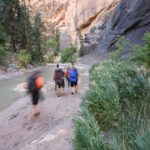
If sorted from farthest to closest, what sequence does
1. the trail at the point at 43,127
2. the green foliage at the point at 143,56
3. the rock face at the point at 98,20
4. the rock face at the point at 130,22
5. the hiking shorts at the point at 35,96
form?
the rock face at the point at 98,20, the rock face at the point at 130,22, the green foliage at the point at 143,56, the hiking shorts at the point at 35,96, the trail at the point at 43,127

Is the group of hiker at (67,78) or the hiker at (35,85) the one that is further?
the group of hiker at (67,78)

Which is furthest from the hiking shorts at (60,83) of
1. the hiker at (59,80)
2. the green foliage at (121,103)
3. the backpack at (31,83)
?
the green foliage at (121,103)

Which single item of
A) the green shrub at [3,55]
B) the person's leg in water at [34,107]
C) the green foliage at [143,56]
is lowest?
the green shrub at [3,55]

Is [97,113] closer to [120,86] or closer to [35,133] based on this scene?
[120,86]

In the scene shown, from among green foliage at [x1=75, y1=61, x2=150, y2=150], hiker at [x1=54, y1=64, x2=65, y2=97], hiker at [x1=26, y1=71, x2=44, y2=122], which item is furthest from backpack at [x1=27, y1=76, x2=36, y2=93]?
green foliage at [x1=75, y1=61, x2=150, y2=150]

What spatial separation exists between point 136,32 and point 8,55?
1485 centimetres

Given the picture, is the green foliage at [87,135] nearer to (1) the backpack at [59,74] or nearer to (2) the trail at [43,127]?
(2) the trail at [43,127]

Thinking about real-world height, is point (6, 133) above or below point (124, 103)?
below

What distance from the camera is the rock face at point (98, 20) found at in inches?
1569

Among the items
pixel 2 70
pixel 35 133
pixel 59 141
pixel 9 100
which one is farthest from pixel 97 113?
pixel 2 70

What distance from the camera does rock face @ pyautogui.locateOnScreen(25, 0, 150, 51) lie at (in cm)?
3984

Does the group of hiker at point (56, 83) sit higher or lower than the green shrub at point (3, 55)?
higher

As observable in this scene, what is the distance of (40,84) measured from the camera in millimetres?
11156

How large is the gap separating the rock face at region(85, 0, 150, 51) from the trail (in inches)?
942
